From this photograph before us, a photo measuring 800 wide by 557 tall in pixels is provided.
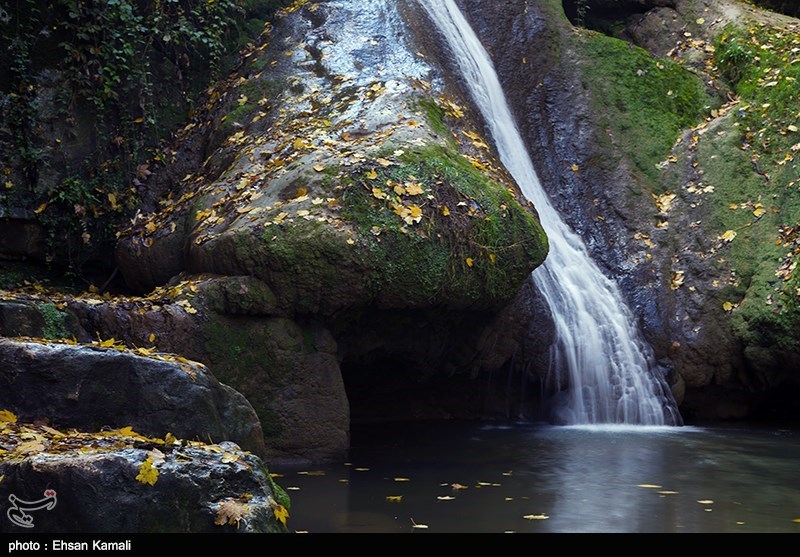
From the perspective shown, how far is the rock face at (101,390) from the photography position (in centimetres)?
483

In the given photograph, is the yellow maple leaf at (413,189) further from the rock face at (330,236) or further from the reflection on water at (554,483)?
the reflection on water at (554,483)

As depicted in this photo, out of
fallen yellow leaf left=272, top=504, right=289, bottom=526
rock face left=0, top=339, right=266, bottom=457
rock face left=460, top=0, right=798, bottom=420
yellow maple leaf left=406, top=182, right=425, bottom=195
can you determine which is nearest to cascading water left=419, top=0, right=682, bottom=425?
rock face left=460, top=0, right=798, bottom=420

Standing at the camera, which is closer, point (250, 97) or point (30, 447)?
point (30, 447)

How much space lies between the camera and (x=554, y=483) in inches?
270

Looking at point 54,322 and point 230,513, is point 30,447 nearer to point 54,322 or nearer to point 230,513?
point 230,513

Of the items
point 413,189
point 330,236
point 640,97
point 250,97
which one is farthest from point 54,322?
point 640,97

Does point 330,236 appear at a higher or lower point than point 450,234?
lower

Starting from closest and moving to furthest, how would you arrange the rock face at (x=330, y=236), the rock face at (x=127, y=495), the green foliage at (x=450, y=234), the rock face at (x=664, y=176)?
1. the rock face at (x=127, y=495)
2. the rock face at (x=330, y=236)
3. the green foliage at (x=450, y=234)
4. the rock face at (x=664, y=176)

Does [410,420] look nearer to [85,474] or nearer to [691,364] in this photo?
[691,364]

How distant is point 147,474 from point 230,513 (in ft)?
1.31

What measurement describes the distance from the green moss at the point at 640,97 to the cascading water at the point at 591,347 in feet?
6.20

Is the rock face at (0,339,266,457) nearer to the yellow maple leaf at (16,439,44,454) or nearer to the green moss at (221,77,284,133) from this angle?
the yellow maple leaf at (16,439,44,454)

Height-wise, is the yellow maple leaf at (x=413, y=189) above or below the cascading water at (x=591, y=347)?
above

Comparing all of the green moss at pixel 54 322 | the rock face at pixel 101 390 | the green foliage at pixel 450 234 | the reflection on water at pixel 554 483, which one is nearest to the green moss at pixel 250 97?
the green foliage at pixel 450 234
